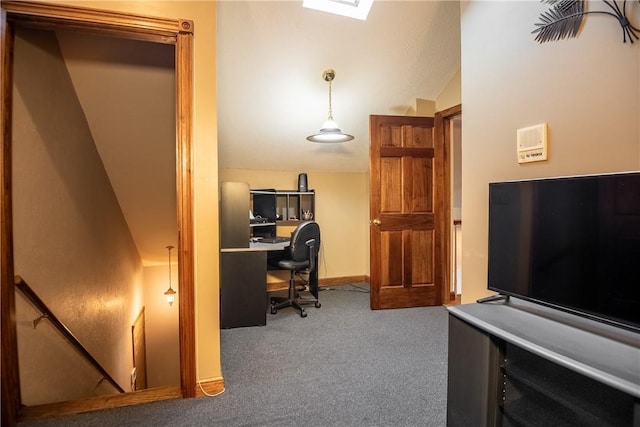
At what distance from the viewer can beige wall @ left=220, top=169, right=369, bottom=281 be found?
14.0ft

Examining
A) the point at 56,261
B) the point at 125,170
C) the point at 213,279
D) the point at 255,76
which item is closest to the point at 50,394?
the point at 56,261

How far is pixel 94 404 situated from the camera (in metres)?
1.75

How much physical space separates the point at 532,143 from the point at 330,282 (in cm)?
329

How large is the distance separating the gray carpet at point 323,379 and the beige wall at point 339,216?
4.52 feet

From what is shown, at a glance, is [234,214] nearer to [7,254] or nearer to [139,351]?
[7,254]

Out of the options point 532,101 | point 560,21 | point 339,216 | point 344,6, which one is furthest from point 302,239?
point 560,21

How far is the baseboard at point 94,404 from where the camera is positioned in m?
1.68

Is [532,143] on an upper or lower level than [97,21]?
lower

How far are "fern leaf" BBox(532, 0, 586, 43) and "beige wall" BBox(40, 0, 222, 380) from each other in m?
1.76

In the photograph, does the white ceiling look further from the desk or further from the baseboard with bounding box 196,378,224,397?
the baseboard with bounding box 196,378,224,397

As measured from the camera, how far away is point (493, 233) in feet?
5.17

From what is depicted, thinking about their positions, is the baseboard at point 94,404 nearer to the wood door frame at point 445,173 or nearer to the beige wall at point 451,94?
the wood door frame at point 445,173

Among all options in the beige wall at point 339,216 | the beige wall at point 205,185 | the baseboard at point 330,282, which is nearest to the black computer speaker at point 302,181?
the beige wall at point 339,216

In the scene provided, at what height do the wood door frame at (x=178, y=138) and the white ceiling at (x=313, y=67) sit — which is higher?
the white ceiling at (x=313, y=67)
